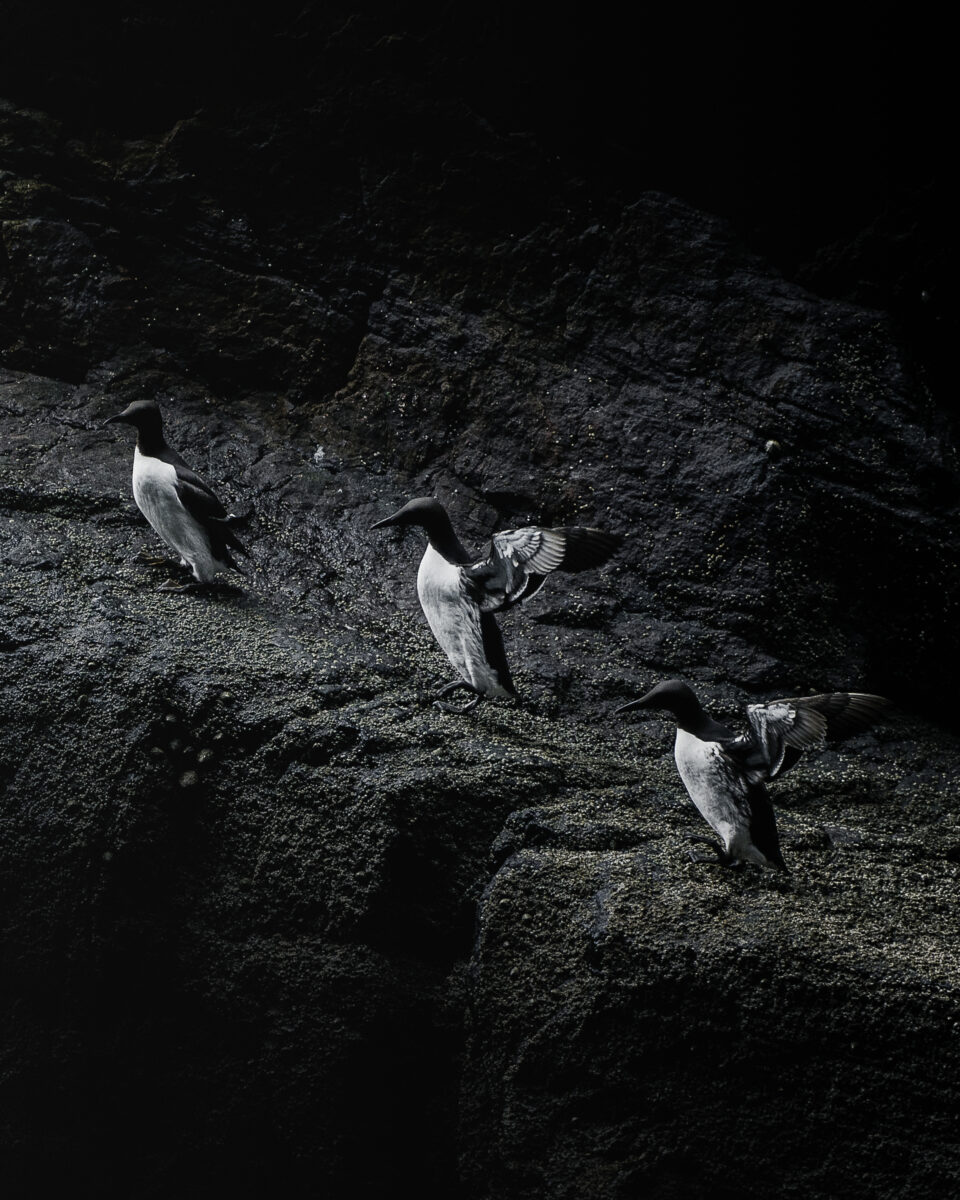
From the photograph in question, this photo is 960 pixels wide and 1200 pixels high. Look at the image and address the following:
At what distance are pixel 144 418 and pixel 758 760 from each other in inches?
113

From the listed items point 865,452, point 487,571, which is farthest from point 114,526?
point 865,452

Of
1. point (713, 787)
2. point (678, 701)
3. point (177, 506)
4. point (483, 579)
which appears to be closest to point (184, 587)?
point (177, 506)

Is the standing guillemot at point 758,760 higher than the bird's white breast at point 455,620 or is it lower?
lower

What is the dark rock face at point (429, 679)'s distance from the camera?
130 inches

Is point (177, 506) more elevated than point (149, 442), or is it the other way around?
point (149, 442)

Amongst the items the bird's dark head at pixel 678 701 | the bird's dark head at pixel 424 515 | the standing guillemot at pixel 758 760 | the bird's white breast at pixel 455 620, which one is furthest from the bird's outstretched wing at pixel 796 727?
the bird's dark head at pixel 424 515

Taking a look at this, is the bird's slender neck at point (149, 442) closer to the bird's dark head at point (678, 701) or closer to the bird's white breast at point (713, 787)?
the bird's dark head at point (678, 701)

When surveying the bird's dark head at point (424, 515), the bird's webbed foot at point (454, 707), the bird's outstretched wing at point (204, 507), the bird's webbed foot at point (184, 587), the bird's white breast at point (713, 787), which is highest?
the bird's outstretched wing at point (204, 507)

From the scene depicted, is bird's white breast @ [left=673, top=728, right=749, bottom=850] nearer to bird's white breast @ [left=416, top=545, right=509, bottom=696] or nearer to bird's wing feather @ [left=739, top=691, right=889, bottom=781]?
bird's wing feather @ [left=739, top=691, right=889, bottom=781]

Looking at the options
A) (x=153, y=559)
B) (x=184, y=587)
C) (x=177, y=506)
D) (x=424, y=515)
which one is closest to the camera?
(x=424, y=515)

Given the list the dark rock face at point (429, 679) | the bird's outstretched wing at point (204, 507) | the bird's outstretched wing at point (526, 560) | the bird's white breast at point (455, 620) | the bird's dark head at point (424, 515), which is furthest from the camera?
the bird's outstretched wing at point (204, 507)

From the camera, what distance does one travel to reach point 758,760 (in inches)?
138

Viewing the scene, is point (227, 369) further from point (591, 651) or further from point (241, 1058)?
point (241, 1058)

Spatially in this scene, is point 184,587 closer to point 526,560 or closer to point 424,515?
point 424,515
